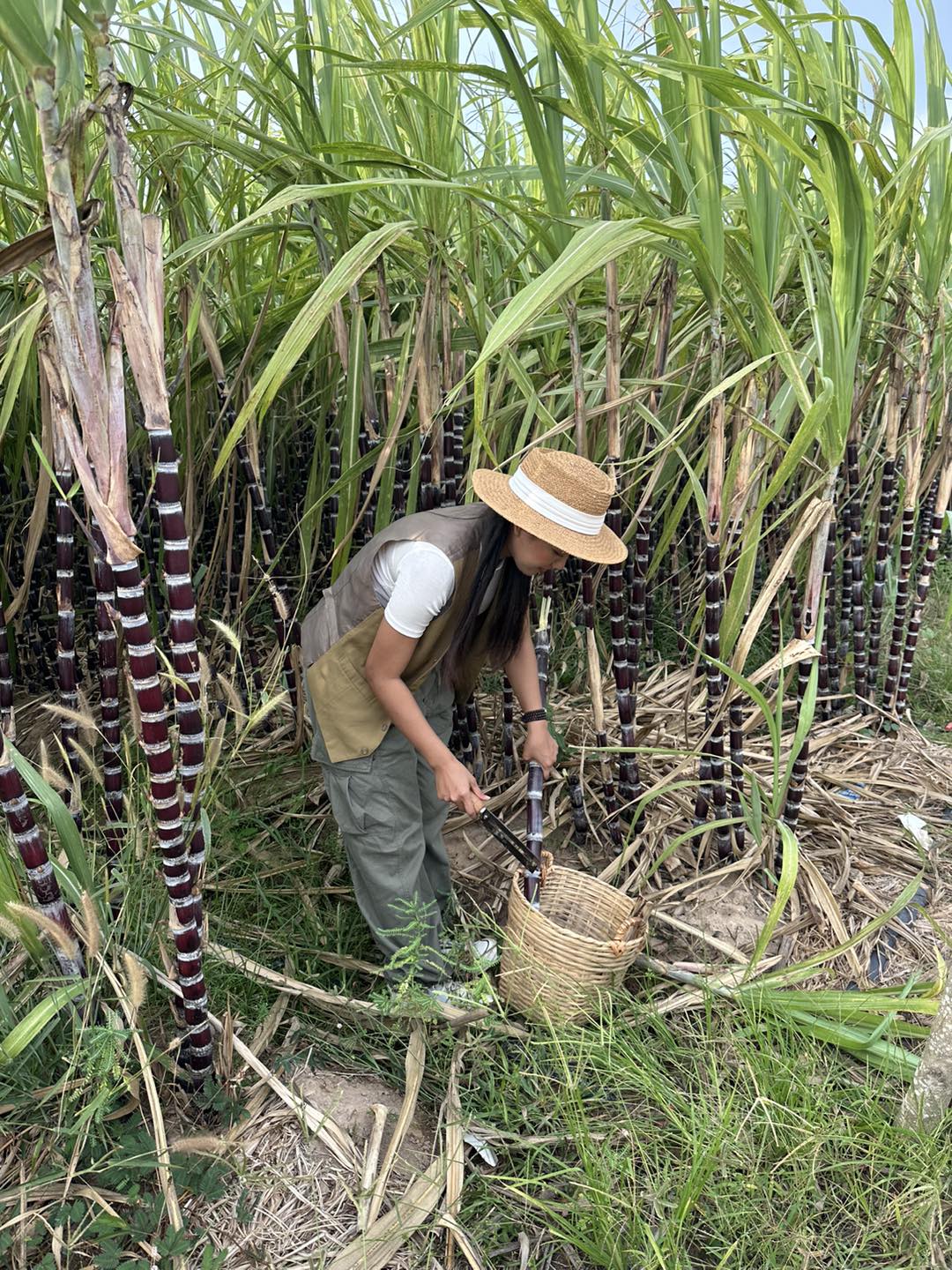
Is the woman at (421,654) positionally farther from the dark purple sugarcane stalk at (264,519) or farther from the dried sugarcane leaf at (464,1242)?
the dried sugarcane leaf at (464,1242)

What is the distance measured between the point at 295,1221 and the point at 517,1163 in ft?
1.12

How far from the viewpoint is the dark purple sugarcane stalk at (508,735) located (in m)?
2.14

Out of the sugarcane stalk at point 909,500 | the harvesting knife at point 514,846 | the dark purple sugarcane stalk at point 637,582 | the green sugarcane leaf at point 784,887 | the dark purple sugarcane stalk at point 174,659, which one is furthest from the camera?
the sugarcane stalk at point 909,500

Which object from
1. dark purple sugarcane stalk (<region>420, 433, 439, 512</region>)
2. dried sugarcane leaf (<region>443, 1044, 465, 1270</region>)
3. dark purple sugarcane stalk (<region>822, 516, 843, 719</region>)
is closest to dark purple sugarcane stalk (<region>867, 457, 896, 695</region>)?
dark purple sugarcane stalk (<region>822, 516, 843, 719</region>)

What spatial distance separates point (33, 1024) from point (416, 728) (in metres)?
0.71

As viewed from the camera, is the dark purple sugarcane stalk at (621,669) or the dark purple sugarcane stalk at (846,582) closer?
the dark purple sugarcane stalk at (621,669)

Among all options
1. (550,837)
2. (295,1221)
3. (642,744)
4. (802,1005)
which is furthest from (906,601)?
(295,1221)

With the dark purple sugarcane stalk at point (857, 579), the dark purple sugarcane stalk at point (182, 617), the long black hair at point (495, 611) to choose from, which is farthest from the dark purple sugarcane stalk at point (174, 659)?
the dark purple sugarcane stalk at point (857, 579)

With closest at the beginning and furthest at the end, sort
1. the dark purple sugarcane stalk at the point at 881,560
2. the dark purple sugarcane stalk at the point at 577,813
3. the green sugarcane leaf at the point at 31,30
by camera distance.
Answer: the green sugarcane leaf at the point at 31,30, the dark purple sugarcane stalk at the point at 577,813, the dark purple sugarcane stalk at the point at 881,560

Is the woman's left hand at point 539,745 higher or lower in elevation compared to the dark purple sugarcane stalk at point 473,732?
higher

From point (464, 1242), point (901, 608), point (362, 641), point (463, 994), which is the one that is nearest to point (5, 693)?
point (362, 641)

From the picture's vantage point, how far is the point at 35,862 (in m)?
1.26

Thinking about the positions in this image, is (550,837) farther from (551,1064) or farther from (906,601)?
(906,601)

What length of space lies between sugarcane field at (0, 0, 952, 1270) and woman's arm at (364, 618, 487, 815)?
11mm
